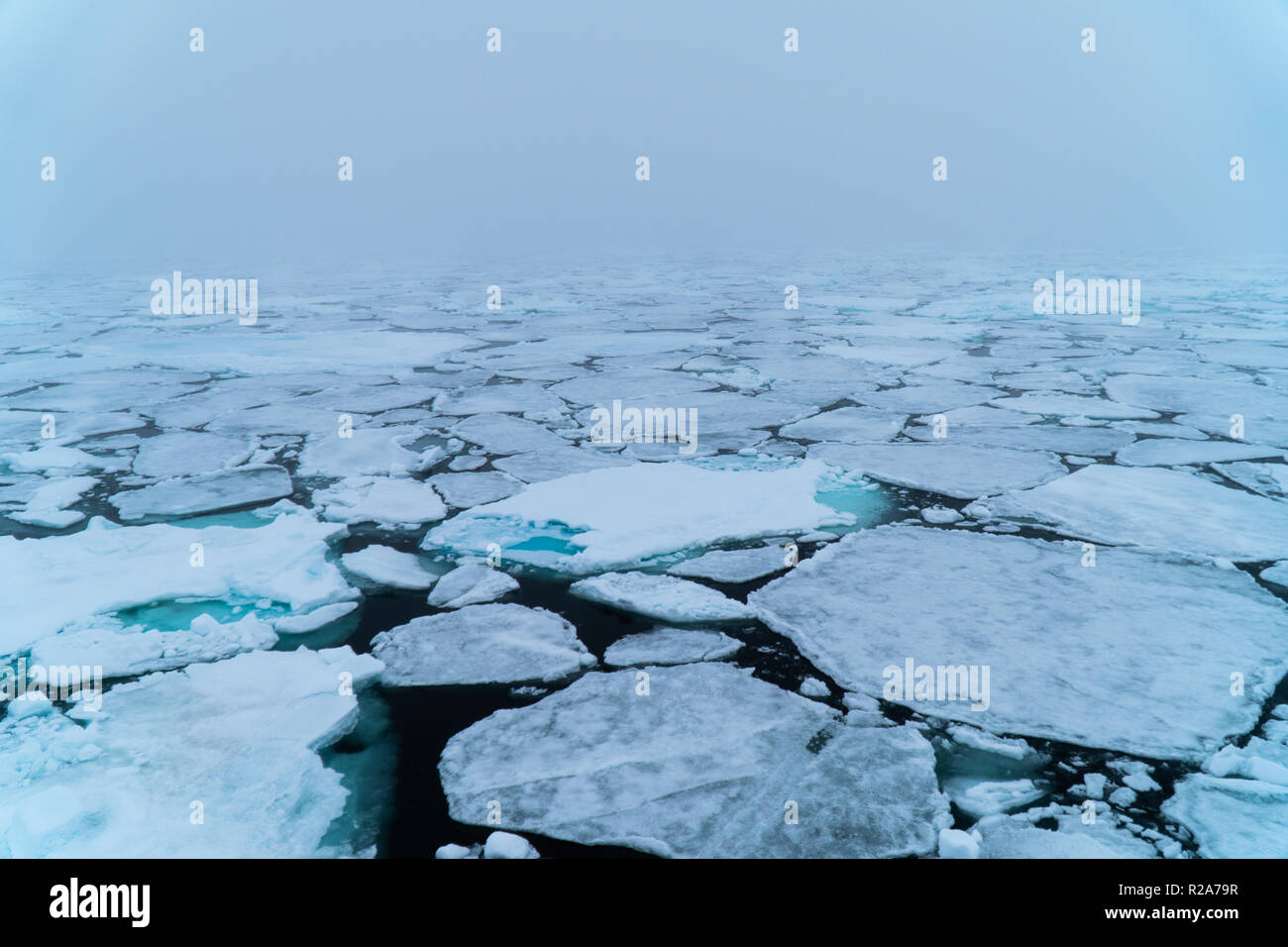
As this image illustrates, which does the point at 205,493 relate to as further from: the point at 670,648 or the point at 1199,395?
the point at 1199,395

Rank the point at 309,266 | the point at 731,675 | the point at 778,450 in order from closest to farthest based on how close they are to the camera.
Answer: the point at 731,675 < the point at 778,450 < the point at 309,266

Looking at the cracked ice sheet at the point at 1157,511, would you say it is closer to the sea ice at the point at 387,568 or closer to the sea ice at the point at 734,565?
the sea ice at the point at 734,565

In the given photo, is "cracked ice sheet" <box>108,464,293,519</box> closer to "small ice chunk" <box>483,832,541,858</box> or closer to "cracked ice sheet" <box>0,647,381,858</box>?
"cracked ice sheet" <box>0,647,381,858</box>

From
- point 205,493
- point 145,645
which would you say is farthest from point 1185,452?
point 205,493
